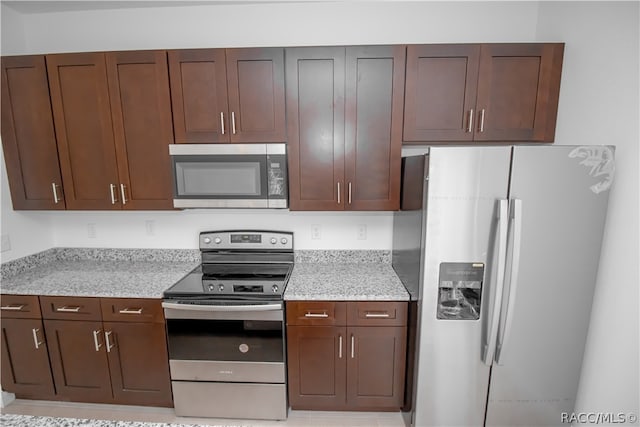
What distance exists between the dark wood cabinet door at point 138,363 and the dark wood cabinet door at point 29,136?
1.03 meters

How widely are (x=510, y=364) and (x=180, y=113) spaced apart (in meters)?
2.44

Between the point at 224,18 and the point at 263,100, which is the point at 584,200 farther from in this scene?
the point at 224,18

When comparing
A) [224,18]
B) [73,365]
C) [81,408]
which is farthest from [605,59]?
[81,408]

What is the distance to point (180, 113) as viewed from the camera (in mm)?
1928

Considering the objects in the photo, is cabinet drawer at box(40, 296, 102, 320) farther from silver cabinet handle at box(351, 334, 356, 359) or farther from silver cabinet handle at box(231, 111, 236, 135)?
silver cabinet handle at box(351, 334, 356, 359)

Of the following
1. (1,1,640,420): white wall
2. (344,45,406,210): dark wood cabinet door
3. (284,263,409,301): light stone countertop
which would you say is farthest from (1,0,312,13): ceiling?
(284,263,409,301): light stone countertop

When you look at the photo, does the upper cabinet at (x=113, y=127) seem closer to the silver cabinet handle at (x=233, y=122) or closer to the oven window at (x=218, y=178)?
the oven window at (x=218, y=178)

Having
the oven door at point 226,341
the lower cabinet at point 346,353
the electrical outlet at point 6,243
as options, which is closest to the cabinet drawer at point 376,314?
the lower cabinet at point 346,353

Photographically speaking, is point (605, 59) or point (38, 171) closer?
point (605, 59)

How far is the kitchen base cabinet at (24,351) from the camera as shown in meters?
1.93

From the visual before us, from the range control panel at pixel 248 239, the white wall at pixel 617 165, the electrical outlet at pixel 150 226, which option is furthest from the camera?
the electrical outlet at pixel 150 226

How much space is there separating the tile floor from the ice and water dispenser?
0.95 meters

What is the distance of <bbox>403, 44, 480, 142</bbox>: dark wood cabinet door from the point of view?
180 centimetres

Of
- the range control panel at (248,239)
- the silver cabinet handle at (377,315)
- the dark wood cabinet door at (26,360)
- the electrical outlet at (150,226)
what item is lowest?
the dark wood cabinet door at (26,360)
